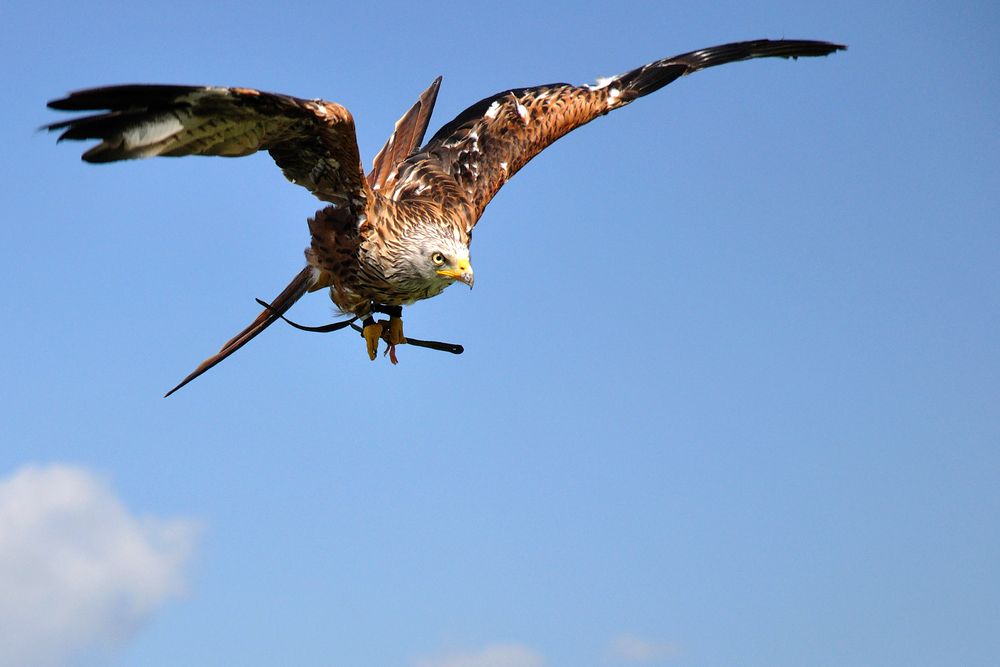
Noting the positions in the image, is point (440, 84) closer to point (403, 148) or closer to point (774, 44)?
point (403, 148)

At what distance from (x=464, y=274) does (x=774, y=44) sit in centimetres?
482

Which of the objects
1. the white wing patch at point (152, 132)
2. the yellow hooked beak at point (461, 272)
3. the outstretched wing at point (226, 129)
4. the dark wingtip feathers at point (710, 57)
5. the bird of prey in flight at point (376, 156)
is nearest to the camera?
the outstretched wing at point (226, 129)

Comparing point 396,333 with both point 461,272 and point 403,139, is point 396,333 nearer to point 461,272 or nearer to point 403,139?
point 461,272

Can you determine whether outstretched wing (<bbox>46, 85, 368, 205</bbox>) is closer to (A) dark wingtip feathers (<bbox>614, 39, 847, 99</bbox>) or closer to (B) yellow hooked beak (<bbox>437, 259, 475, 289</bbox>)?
(B) yellow hooked beak (<bbox>437, 259, 475, 289</bbox>)

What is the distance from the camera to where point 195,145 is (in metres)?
8.00

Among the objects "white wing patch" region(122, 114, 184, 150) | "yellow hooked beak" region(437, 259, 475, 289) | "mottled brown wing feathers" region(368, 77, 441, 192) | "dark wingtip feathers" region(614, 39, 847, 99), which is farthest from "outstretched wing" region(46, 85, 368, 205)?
"dark wingtip feathers" region(614, 39, 847, 99)

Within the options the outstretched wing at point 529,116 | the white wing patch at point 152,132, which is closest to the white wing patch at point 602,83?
the outstretched wing at point 529,116

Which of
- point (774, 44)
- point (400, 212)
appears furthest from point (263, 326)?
point (774, 44)

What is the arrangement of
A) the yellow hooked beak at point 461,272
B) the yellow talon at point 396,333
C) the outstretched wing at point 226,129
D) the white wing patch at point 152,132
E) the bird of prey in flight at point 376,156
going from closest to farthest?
the outstretched wing at point 226,129, the white wing patch at point 152,132, the bird of prey in flight at point 376,156, the yellow hooked beak at point 461,272, the yellow talon at point 396,333

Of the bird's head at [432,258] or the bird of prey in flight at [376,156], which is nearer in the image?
the bird of prey in flight at [376,156]

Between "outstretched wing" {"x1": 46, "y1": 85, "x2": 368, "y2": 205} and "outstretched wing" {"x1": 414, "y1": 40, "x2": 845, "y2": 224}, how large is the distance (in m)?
0.99

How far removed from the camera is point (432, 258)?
892 cm

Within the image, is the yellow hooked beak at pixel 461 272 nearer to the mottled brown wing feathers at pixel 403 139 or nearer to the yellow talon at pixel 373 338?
the yellow talon at pixel 373 338

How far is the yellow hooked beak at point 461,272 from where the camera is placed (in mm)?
8922
